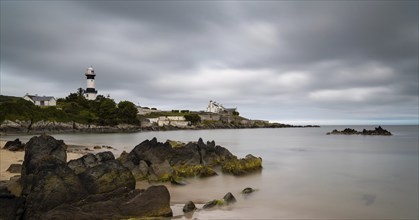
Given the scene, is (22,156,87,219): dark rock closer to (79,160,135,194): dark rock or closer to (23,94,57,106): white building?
(79,160,135,194): dark rock

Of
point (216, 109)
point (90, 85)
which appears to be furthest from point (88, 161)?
point (216, 109)

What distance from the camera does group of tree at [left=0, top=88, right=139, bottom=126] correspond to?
64.2m

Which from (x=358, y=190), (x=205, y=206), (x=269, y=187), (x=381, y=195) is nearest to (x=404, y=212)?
(x=381, y=195)

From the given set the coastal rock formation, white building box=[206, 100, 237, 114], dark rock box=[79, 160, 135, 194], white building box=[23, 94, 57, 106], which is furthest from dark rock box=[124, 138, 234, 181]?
white building box=[206, 100, 237, 114]

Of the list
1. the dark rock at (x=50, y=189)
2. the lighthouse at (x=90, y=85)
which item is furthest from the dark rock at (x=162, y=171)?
the lighthouse at (x=90, y=85)

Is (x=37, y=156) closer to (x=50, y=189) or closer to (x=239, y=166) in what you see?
(x=50, y=189)

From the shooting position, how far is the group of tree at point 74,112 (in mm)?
64188

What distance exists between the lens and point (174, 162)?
18.5 m

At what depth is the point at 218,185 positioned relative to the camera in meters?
14.6

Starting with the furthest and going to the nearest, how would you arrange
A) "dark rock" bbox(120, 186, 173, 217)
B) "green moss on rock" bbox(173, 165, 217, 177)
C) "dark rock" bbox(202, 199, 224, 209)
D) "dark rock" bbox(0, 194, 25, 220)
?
"green moss on rock" bbox(173, 165, 217, 177) → "dark rock" bbox(202, 199, 224, 209) → "dark rock" bbox(120, 186, 173, 217) → "dark rock" bbox(0, 194, 25, 220)

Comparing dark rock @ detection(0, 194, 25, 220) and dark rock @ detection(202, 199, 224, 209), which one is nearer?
dark rock @ detection(0, 194, 25, 220)

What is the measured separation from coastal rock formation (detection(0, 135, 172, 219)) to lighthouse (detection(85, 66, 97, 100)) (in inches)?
3631

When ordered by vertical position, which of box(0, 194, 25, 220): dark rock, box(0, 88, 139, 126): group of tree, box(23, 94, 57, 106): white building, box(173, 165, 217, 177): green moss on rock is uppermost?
box(23, 94, 57, 106): white building

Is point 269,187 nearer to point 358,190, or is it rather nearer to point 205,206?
point 358,190
